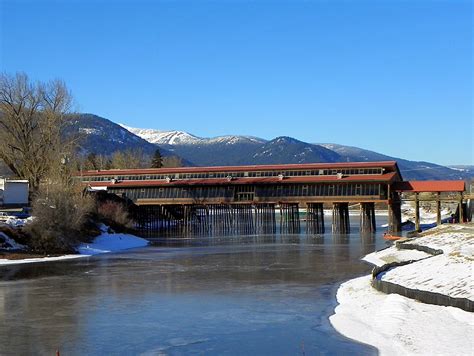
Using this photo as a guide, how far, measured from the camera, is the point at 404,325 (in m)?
18.1

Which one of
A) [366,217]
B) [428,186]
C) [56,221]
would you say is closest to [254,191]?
[366,217]

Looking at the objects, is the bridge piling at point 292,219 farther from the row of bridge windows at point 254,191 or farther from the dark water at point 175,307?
the dark water at point 175,307

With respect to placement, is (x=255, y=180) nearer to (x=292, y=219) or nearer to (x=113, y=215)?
(x=292, y=219)

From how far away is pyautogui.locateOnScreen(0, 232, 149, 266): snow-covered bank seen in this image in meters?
44.3

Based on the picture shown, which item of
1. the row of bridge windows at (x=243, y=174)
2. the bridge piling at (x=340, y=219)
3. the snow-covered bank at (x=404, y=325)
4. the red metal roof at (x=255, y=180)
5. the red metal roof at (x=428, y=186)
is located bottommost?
the snow-covered bank at (x=404, y=325)

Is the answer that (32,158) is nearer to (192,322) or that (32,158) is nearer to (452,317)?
(192,322)

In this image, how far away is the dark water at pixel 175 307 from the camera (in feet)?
53.8

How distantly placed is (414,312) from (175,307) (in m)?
8.57

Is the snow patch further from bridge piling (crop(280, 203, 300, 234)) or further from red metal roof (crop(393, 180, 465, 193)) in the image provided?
red metal roof (crop(393, 180, 465, 193))

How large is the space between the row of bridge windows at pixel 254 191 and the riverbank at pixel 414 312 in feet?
165

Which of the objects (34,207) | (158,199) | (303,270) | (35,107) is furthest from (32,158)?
(303,270)

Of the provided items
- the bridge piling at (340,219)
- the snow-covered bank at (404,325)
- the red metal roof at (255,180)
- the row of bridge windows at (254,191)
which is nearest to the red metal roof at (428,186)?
the red metal roof at (255,180)

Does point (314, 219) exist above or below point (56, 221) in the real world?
below

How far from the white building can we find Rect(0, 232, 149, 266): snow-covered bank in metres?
12.0
